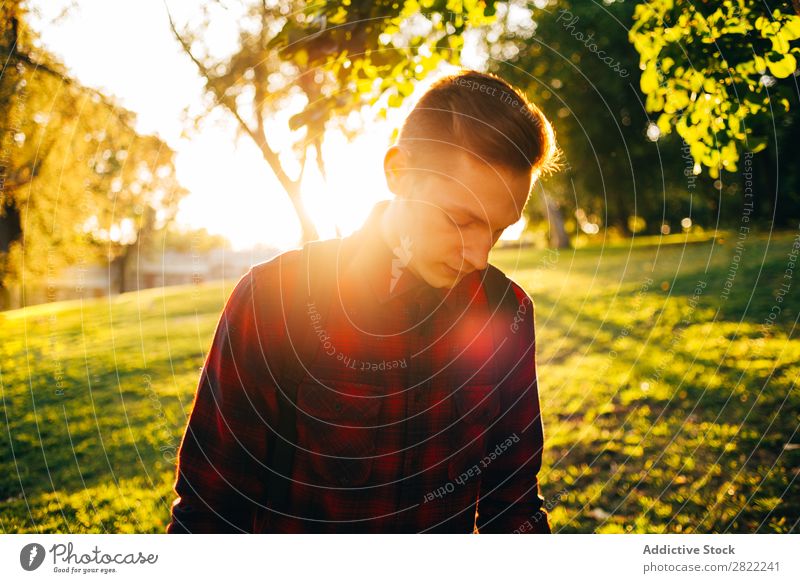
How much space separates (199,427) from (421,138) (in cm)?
119

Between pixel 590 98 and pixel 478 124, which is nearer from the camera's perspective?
pixel 478 124

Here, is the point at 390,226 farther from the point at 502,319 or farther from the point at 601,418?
the point at 601,418

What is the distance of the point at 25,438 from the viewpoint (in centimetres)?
573

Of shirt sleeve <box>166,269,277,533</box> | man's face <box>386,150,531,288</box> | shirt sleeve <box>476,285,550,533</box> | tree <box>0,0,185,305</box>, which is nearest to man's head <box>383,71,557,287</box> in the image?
man's face <box>386,150,531,288</box>

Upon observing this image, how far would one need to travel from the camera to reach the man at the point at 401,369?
1.68 meters

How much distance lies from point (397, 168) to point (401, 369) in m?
0.71

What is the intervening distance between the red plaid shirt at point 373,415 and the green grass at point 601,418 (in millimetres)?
2079

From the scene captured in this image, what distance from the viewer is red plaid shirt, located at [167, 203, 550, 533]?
1657 millimetres

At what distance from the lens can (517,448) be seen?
6.55ft

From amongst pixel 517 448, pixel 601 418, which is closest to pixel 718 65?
pixel 517 448
